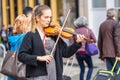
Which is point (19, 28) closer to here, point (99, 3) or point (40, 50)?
point (40, 50)

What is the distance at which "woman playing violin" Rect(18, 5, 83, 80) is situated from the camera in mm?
4730

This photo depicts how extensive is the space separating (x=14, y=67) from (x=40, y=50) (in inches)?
31.9

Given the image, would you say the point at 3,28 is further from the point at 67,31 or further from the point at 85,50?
the point at 67,31

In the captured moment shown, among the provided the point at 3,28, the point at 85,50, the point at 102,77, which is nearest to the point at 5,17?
the point at 3,28

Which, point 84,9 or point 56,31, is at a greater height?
point 56,31

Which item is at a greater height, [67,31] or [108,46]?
[67,31]

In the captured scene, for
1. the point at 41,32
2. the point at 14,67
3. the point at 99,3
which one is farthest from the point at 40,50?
the point at 99,3

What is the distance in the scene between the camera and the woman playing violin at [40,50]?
4.73 metres

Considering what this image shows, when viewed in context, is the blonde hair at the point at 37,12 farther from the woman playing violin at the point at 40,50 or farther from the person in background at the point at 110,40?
the person in background at the point at 110,40

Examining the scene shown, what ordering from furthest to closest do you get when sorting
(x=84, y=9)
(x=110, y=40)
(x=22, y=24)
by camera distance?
(x=84, y=9) → (x=110, y=40) → (x=22, y=24)

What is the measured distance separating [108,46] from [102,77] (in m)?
2.71

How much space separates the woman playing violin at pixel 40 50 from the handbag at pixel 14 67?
0.14m

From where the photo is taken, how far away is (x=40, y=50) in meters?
4.77

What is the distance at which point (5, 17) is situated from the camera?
2484cm
